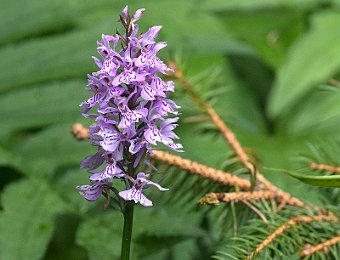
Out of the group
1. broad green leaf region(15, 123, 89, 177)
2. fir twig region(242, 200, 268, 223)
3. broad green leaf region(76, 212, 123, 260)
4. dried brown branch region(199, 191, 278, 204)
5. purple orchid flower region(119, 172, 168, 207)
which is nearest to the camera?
purple orchid flower region(119, 172, 168, 207)

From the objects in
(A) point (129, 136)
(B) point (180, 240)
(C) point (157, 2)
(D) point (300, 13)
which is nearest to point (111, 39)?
(A) point (129, 136)

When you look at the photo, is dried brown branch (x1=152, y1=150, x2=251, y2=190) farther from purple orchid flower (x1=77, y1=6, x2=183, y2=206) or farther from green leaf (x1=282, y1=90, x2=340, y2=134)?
green leaf (x1=282, y1=90, x2=340, y2=134)

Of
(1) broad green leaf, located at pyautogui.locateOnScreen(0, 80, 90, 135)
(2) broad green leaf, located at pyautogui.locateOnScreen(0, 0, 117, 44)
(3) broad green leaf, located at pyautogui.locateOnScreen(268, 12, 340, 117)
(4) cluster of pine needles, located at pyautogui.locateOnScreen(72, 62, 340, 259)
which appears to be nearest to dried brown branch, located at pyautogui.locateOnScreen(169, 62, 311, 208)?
(4) cluster of pine needles, located at pyautogui.locateOnScreen(72, 62, 340, 259)

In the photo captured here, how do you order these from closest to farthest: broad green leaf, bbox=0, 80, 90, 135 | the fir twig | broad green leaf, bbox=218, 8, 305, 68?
the fir twig
broad green leaf, bbox=0, 80, 90, 135
broad green leaf, bbox=218, 8, 305, 68

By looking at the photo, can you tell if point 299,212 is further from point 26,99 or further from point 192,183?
point 26,99

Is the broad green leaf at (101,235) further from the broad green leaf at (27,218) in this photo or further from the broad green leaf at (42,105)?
the broad green leaf at (42,105)

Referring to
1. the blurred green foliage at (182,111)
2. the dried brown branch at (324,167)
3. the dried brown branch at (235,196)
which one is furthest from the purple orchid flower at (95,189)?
the dried brown branch at (324,167)
